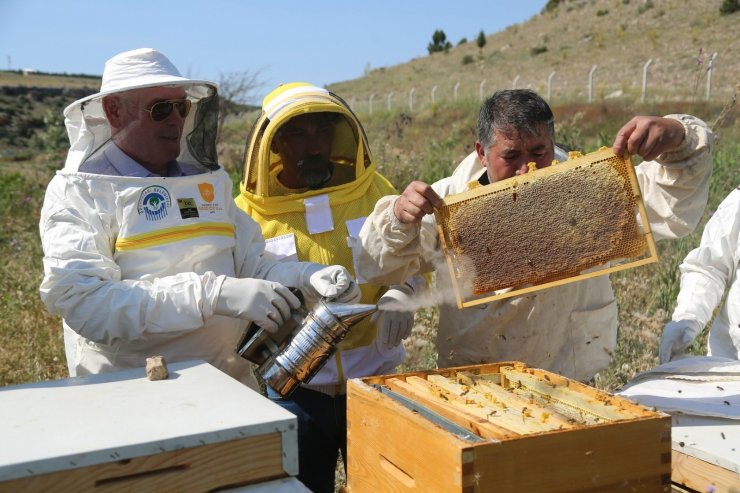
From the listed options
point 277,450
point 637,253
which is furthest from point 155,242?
point 637,253

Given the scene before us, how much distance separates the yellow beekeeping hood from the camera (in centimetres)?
335

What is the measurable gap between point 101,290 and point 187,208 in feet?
1.53

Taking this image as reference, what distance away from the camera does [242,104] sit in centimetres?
1795

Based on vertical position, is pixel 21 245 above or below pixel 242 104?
below

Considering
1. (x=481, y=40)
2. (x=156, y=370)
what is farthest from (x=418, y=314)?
(x=481, y=40)

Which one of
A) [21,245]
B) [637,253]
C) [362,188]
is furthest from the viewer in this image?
[21,245]

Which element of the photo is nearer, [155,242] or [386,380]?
[386,380]

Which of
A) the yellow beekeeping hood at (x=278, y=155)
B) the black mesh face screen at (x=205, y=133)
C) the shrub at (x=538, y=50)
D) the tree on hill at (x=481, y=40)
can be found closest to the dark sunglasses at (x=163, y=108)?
the black mesh face screen at (x=205, y=133)

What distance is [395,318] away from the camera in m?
3.14

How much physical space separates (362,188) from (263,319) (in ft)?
3.32

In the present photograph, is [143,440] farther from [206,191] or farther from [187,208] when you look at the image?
[206,191]

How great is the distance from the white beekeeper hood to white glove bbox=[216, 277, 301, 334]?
2.21 ft

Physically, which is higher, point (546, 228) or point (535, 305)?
point (546, 228)

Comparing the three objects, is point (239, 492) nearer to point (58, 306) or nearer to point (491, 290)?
point (58, 306)
